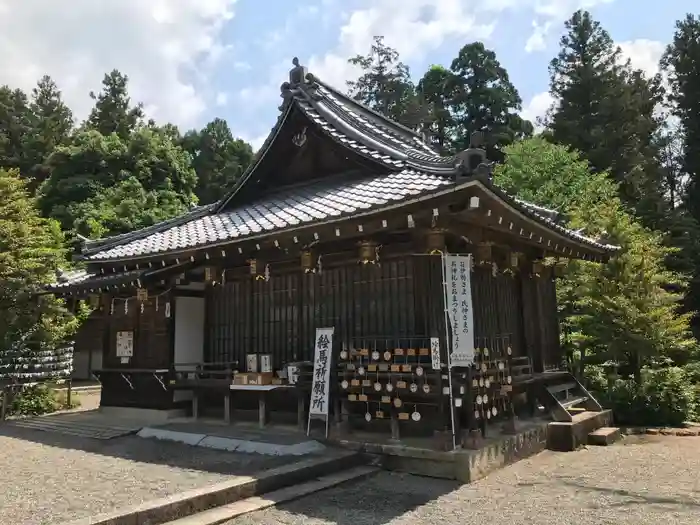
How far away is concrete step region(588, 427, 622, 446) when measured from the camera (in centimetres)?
999

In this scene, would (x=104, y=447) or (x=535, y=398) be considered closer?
(x=104, y=447)

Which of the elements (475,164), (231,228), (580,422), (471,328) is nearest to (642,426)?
(580,422)

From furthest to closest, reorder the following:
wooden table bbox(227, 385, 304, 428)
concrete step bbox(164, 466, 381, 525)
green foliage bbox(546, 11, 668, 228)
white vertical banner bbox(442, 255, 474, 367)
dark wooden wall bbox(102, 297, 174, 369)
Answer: green foliage bbox(546, 11, 668, 228), dark wooden wall bbox(102, 297, 174, 369), wooden table bbox(227, 385, 304, 428), white vertical banner bbox(442, 255, 474, 367), concrete step bbox(164, 466, 381, 525)

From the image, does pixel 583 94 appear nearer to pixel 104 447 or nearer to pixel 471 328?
pixel 471 328

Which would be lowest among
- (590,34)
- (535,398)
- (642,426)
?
(642,426)

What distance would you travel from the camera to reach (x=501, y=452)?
806 centimetres

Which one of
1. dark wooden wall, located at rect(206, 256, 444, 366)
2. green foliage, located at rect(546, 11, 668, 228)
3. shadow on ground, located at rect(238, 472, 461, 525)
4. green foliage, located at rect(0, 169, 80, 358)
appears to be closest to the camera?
shadow on ground, located at rect(238, 472, 461, 525)

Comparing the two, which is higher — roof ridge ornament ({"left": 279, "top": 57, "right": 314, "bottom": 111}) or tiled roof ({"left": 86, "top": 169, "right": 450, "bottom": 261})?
roof ridge ornament ({"left": 279, "top": 57, "right": 314, "bottom": 111})

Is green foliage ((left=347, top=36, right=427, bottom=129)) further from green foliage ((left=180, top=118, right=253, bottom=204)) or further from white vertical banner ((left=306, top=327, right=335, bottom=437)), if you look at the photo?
white vertical banner ((left=306, top=327, right=335, bottom=437))

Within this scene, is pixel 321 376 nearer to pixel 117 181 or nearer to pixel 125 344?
pixel 125 344

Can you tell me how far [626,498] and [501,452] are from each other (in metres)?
1.94

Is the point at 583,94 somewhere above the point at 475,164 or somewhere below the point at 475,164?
above

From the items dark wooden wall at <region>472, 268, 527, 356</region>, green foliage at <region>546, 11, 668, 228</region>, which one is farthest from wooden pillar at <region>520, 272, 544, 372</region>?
green foliage at <region>546, 11, 668, 228</region>

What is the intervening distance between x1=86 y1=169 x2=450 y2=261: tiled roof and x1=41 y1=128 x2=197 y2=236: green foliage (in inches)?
784
